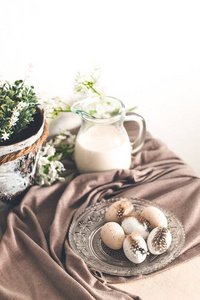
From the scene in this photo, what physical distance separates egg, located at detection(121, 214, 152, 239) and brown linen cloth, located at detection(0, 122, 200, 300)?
3.6 inches

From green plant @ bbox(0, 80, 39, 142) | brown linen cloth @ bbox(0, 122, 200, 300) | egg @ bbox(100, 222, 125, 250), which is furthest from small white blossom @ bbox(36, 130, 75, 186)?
egg @ bbox(100, 222, 125, 250)

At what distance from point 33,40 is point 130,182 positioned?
0.48 m

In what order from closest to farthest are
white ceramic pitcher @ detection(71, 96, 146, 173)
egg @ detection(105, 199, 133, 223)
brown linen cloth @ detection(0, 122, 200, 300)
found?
brown linen cloth @ detection(0, 122, 200, 300), egg @ detection(105, 199, 133, 223), white ceramic pitcher @ detection(71, 96, 146, 173)

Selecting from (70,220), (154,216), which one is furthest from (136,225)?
(70,220)

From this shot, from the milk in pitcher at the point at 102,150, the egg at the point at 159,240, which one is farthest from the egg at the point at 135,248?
the milk in pitcher at the point at 102,150

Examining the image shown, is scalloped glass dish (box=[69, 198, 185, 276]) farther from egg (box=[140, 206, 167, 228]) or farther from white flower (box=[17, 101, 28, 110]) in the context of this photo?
white flower (box=[17, 101, 28, 110])

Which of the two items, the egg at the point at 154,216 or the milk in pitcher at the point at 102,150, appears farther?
the milk in pitcher at the point at 102,150

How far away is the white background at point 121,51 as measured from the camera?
1163mm

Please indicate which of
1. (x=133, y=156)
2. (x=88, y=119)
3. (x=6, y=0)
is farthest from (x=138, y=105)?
(x=6, y=0)

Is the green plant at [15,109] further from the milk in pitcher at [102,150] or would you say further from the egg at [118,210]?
the egg at [118,210]

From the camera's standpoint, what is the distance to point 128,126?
1409 mm

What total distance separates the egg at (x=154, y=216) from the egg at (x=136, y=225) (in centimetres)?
1

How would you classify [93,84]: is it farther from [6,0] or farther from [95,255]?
[95,255]

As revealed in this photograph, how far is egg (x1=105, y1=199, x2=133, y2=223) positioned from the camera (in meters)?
0.99
